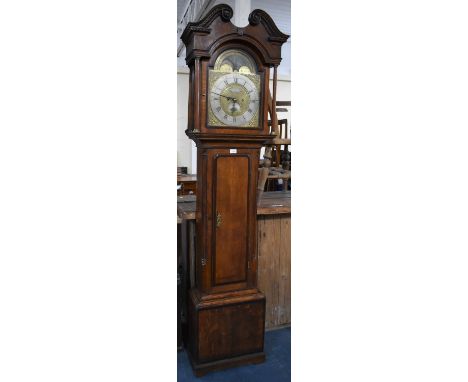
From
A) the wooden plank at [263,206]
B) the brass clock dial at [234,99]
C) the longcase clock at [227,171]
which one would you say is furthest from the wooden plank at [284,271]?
the brass clock dial at [234,99]

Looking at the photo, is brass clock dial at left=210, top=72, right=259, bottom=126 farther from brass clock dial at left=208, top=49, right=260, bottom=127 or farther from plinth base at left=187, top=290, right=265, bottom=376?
plinth base at left=187, top=290, right=265, bottom=376

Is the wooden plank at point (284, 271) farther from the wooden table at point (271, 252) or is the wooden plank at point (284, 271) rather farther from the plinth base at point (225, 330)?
the plinth base at point (225, 330)

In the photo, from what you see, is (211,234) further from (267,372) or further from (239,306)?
(267,372)

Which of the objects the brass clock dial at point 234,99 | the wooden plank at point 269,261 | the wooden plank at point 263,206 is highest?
the brass clock dial at point 234,99

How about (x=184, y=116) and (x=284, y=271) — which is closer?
(x=284, y=271)

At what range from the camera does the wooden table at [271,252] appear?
92.4 inches

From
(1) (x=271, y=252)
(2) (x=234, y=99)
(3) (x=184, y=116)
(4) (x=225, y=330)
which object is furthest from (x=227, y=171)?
(3) (x=184, y=116)

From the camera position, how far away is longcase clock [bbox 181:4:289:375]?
1895 mm

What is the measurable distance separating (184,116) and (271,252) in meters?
4.04

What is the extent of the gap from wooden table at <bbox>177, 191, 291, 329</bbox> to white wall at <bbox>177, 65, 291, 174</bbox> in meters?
3.59

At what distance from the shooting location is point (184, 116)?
6.05 meters

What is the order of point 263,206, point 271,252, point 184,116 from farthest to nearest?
point 184,116 → point 271,252 → point 263,206

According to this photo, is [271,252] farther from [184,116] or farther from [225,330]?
[184,116]
